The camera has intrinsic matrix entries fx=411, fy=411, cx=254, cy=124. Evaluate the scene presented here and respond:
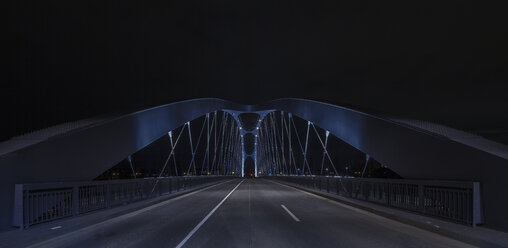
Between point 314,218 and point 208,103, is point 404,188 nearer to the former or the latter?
point 314,218

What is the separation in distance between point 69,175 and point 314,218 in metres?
6.54

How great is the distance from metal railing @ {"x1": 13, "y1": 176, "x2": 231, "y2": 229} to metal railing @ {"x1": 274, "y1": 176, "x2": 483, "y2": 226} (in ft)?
27.5

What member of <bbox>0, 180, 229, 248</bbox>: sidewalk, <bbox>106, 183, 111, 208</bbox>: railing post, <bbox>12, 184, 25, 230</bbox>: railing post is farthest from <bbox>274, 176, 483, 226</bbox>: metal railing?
<bbox>12, 184, 25, 230</bbox>: railing post

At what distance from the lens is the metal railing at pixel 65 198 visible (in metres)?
8.12

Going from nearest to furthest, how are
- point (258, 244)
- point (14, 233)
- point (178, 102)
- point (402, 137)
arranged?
point (258, 244)
point (14, 233)
point (402, 137)
point (178, 102)

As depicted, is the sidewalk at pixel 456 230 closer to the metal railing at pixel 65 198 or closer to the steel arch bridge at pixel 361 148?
the steel arch bridge at pixel 361 148

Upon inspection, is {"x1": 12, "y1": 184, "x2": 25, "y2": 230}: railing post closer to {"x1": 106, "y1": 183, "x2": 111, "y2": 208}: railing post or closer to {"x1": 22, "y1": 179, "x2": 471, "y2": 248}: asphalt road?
{"x1": 22, "y1": 179, "x2": 471, "y2": 248}: asphalt road

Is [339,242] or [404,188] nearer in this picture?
[339,242]

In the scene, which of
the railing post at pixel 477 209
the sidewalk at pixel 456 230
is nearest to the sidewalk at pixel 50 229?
the sidewalk at pixel 456 230

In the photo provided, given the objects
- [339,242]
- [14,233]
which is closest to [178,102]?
[14,233]

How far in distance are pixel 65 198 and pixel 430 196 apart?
8650 mm

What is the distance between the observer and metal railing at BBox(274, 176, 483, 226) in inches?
320

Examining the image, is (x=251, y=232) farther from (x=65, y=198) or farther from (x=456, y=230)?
Result: (x=65, y=198)

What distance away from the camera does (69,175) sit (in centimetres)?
1072
